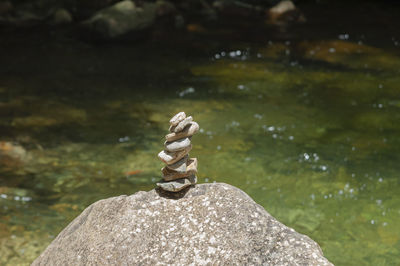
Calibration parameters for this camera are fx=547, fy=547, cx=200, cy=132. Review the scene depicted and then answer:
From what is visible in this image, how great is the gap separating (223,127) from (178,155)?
4089 millimetres

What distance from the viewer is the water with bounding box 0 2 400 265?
5.52m

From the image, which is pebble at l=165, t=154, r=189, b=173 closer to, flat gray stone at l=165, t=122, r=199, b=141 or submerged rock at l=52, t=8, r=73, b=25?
flat gray stone at l=165, t=122, r=199, b=141

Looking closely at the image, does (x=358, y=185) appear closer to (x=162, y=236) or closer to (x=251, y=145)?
(x=251, y=145)

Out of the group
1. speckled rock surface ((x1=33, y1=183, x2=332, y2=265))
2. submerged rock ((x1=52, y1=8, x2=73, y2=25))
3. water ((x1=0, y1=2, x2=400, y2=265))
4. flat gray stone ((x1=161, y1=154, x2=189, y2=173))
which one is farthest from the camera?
submerged rock ((x1=52, y1=8, x2=73, y2=25))

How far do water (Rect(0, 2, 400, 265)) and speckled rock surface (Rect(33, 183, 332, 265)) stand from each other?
6.75 feet

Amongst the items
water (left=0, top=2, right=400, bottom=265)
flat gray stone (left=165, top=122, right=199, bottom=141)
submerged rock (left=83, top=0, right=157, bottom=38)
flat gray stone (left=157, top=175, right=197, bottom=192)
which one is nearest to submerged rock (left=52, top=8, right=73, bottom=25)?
submerged rock (left=83, top=0, right=157, bottom=38)

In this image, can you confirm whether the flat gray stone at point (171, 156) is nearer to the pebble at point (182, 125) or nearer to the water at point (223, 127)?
the pebble at point (182, 125)

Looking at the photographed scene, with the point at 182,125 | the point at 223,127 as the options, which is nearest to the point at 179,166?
the point at 182,125

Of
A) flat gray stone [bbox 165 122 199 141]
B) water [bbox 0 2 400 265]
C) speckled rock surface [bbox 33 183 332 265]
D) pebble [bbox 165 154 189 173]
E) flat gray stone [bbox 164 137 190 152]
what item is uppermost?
flat gray stone [bbox 165 122 199 141]

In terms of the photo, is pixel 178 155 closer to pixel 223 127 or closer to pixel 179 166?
pixel 179 166

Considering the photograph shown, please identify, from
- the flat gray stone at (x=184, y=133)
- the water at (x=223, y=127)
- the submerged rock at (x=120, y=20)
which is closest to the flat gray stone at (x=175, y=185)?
the flat gray stone at (x=184, y=133)

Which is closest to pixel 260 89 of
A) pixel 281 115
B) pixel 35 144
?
pixel 281 115

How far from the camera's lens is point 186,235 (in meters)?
2.95

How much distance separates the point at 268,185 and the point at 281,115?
1957mm
